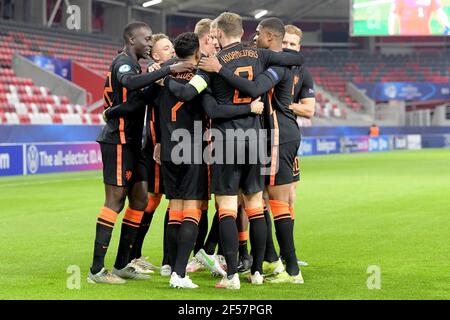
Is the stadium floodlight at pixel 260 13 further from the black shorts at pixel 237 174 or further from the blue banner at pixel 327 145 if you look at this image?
the black shorts at pixel 237 174

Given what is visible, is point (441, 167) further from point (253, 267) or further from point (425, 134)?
point (425, 134)

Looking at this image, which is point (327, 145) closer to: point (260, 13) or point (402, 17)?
point (402, 17)

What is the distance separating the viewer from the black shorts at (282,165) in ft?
26.7

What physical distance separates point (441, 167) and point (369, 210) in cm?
1464

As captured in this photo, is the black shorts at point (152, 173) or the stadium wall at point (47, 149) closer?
the black shorts at point (152, 173)

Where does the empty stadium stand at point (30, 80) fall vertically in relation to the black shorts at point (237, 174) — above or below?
above

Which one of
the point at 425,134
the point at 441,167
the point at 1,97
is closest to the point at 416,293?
the point at 441,167

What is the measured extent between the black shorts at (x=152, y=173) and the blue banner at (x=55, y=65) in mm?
30213

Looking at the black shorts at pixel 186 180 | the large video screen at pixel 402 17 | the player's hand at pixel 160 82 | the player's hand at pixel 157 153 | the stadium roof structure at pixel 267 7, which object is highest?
the stadium roof structure at pixel 267 7

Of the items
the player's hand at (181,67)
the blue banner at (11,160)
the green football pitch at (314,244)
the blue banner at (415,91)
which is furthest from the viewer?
the blue banner at (415,91)

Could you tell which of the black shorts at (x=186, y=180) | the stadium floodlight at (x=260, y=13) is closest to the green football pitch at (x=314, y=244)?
the black shorts at (x=186, y=180)

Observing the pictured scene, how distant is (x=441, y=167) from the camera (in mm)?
28938

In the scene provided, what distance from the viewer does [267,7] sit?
53688 millimetres

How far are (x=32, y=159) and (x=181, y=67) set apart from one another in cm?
1764
